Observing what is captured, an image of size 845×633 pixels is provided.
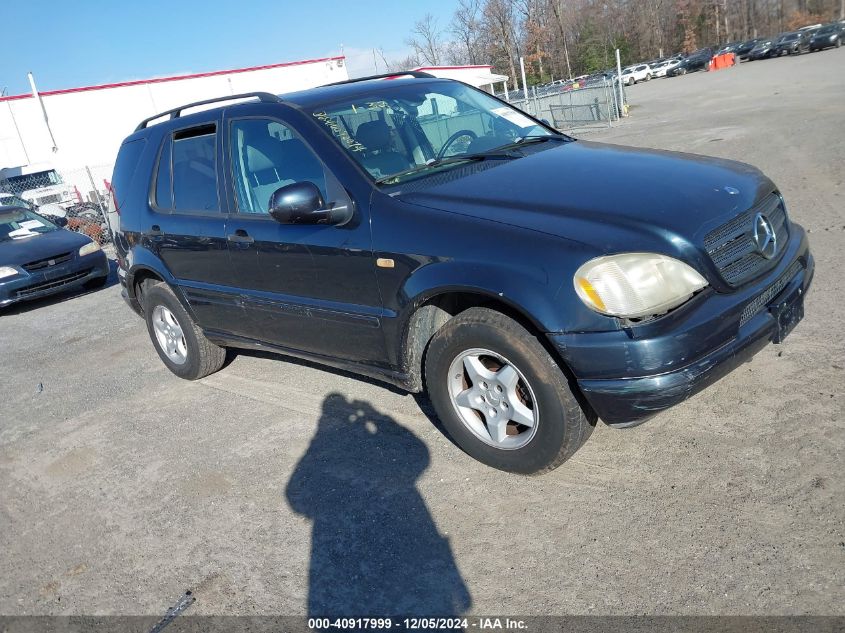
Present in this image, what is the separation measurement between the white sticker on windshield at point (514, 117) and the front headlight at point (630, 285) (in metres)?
2.00

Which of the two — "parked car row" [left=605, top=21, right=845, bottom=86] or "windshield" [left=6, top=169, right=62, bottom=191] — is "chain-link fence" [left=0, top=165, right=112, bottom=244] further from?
"parked car row" [left=605, top=21, right=845, bottom=86]

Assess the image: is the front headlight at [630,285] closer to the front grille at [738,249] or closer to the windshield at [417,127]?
the front grille at [738,249]

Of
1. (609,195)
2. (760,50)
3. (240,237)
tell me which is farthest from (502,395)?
(760,50)

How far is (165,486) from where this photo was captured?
3.93 m

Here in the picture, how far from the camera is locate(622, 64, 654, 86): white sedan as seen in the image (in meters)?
54.2

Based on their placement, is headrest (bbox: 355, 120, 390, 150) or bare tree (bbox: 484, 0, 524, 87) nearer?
headrest (bbox: 355, 120, 390, 150)

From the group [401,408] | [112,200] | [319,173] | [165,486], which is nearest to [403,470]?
[401,408]

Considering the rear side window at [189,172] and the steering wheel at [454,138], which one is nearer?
the steering wheel at [454,138]

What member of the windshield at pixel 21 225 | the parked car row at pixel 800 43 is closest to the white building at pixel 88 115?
the windshield at pixel 21 225

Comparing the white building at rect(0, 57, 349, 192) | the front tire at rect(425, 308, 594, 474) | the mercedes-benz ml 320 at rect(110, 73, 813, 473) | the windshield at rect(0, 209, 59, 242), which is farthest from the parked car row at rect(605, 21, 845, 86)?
the front tire at rect(425, 308, 594, 474)

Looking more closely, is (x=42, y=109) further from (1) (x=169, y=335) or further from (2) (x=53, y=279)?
(1) (x=169, y=335)

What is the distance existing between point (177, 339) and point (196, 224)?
128 cm

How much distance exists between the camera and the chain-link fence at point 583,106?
23.4 metres

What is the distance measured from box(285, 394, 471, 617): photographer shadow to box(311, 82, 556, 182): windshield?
1.51 metres
